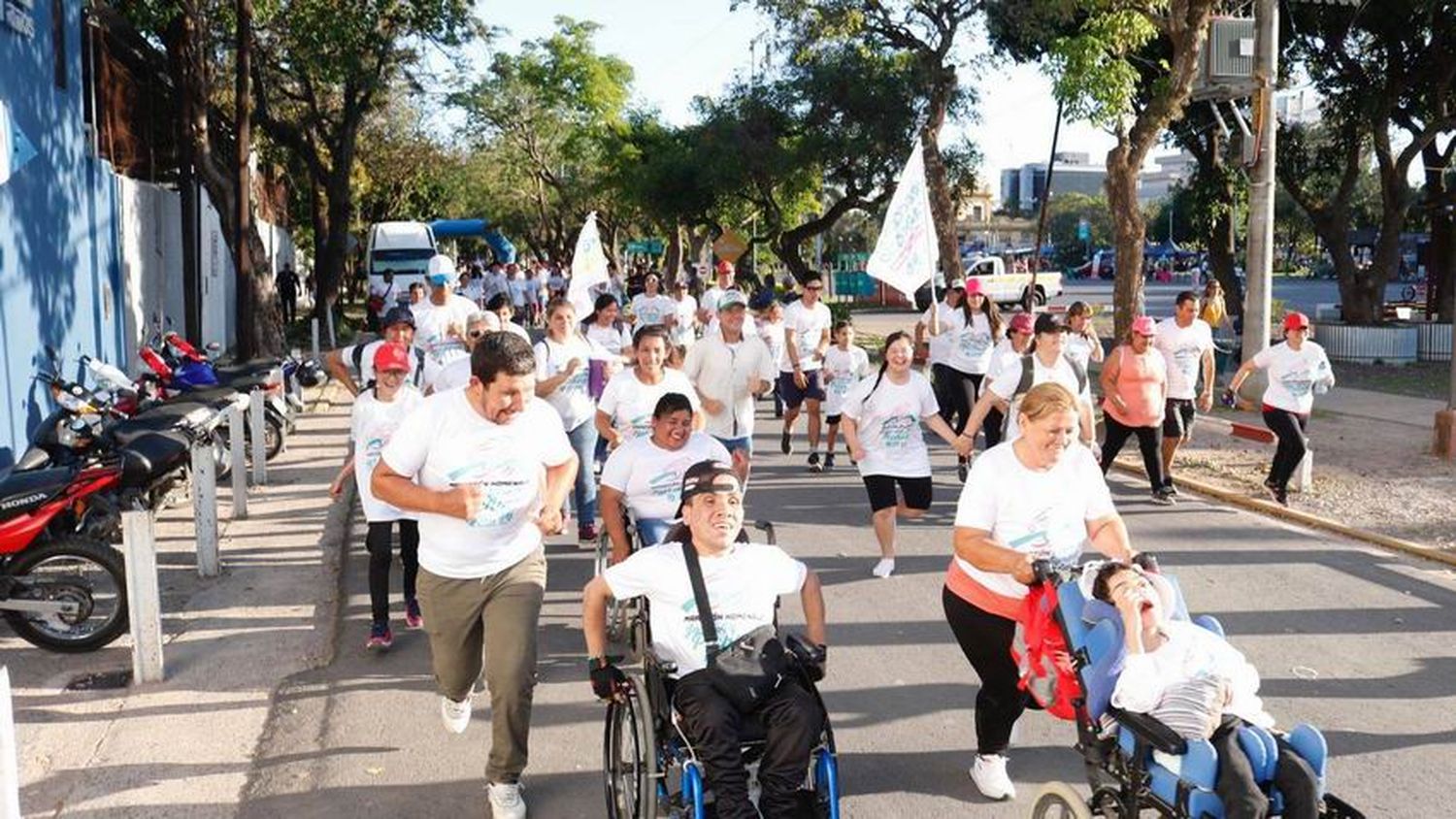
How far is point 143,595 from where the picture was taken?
6.47 meters

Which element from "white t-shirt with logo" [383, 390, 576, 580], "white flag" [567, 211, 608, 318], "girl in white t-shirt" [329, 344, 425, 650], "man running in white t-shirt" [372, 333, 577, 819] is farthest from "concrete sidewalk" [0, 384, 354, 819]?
"white flag" [567, 211, 608, 318]

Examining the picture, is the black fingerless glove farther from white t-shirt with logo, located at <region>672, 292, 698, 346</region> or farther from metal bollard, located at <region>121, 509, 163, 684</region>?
white t-shirt with logo, located at <region>672, 292, 698, 346</region>

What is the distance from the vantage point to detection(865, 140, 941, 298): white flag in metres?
12.1

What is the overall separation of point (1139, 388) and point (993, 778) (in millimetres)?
6285

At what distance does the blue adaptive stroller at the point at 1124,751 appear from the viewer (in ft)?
12.4

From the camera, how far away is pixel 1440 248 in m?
30.2

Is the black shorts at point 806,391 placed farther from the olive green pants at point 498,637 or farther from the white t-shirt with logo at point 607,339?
the olive green pants at point 498,637

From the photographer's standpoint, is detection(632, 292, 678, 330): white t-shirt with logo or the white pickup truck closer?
detection(632, 292, 678, 330): white t-shirt with logo

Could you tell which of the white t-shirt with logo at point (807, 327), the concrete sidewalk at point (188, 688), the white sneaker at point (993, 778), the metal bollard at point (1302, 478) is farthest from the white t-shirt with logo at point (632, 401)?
the metal bollard at point (1302, 478)

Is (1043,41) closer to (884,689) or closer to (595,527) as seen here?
(595,527)

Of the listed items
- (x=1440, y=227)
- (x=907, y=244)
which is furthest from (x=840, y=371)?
(x=1440, y=227)

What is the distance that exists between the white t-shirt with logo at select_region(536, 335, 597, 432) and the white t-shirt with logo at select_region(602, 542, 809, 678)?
469 centimetres

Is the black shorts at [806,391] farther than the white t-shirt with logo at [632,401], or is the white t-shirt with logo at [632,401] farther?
the black shorts at [806,391]

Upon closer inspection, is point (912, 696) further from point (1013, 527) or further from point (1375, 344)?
point (1375, 344)
